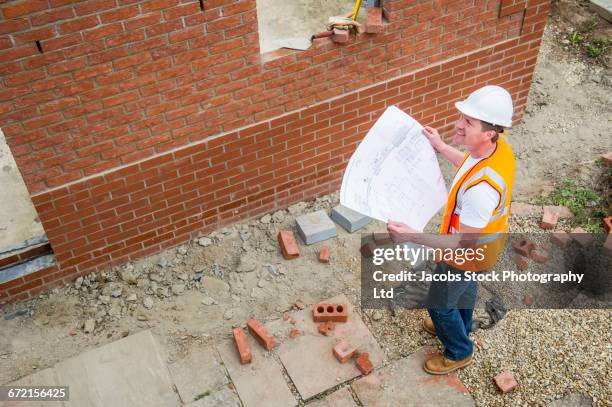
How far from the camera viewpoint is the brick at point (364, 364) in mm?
4426

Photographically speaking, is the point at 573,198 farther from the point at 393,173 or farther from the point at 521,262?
the point at 393,173

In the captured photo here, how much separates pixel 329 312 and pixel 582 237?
8.32ft

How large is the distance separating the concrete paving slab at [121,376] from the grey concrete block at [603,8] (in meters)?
7.09

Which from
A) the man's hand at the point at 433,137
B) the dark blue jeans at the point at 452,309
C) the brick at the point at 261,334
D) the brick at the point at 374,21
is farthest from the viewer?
the brick at the point at 374,21

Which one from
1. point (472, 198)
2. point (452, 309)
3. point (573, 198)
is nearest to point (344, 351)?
point (452, 309)

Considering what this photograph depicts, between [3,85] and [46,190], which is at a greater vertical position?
[3,85]

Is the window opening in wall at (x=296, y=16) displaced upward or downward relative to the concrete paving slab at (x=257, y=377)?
upward

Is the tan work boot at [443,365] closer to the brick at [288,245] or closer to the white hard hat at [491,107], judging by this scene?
the brick at [288,245]

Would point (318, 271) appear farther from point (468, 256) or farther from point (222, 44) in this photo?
point (222, 44)

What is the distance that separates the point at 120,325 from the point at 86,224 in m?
0.88

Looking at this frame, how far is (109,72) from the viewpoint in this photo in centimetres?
423

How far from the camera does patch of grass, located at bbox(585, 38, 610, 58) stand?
24.9 feet

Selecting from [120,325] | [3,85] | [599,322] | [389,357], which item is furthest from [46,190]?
[599,322]

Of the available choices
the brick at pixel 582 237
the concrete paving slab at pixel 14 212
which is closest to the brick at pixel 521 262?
the brick at pixel 582 237
